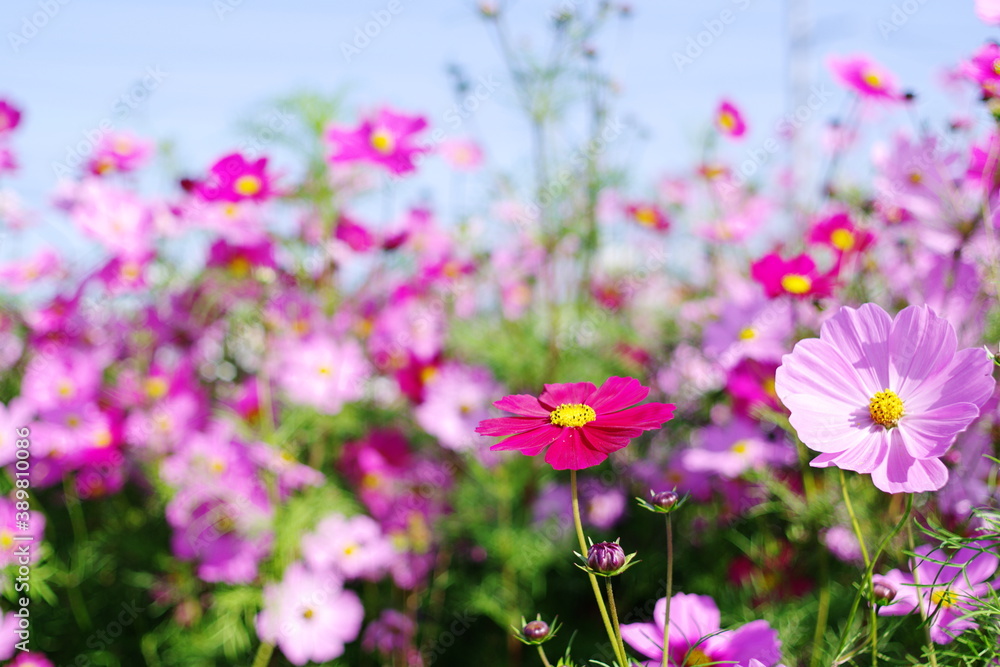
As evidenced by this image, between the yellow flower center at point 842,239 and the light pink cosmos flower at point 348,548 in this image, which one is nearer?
the yellow flower center at point 842,239

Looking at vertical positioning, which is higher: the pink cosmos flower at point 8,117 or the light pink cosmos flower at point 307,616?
the pink cosmos flower at point 8,117

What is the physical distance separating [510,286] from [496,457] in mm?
611

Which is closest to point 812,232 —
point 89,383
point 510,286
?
point 510,286

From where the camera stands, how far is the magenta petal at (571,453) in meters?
0.48

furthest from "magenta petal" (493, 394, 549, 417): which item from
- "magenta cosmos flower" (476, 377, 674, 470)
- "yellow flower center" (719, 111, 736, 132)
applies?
"yellow flower center" (719, 111, 736, 132)

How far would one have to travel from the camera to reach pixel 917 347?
539 millimetres

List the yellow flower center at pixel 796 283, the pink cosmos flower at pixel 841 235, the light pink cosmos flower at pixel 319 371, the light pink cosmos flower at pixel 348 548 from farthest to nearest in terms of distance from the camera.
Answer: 1. the light pink cosmos flower at pixel 319 371
2. the light pink cosmos flower at pixel 348 548
3. the pink cosmos flower at pixel 841 235
4. the yellow flower center at pixel 796 283

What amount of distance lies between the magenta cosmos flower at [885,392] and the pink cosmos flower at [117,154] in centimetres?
145

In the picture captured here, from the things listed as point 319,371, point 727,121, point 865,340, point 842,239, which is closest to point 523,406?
point 865,340

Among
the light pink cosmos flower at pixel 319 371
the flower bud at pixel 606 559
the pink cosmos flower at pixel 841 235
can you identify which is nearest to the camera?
the flower bud at pixel 606 559

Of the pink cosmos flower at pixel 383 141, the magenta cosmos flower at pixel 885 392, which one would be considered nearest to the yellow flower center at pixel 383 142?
the pink cosmos flower at pixel 383 141

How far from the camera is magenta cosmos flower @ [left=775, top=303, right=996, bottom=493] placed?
19.5 inches

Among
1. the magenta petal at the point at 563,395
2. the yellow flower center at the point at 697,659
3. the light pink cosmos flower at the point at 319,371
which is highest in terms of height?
the magenta petal at the point at 563,395

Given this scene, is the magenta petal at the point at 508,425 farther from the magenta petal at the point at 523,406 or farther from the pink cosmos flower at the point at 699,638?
the pink cosmos flower at the point at 699,638
